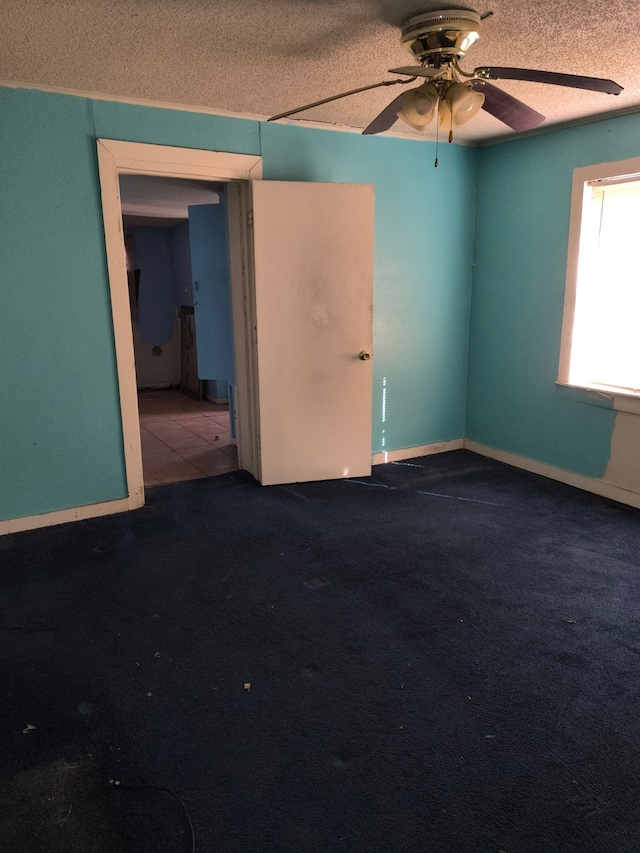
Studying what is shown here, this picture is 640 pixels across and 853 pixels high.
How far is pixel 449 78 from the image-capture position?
93.4 inches

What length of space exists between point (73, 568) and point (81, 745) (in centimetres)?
125

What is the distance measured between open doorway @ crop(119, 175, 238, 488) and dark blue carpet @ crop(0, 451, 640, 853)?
1433 millimetres

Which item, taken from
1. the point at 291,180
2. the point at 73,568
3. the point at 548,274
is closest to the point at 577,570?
the point at 548,274

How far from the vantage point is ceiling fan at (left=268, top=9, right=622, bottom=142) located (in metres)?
2.19

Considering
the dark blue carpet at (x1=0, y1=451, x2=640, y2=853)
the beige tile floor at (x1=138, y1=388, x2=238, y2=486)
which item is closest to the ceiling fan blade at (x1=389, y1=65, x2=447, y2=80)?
the dark blue carpet at (x1=0, y1=451, x2=640, y2=853)

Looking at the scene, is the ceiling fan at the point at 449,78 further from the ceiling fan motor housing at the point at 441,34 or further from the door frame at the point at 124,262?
the door frame at the point at 124,262

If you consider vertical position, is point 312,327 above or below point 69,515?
above

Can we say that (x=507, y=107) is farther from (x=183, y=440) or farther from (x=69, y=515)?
(x=183, y=440)

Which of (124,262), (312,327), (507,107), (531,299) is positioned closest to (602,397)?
(531,299)

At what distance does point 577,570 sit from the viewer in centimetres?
295

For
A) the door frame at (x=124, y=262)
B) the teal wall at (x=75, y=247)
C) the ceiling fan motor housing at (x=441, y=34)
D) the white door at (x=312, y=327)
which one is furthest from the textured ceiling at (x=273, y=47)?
the white door at (x=312, y=327)

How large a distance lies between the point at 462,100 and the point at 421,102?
0.52 ft

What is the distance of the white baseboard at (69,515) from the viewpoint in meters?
3.38

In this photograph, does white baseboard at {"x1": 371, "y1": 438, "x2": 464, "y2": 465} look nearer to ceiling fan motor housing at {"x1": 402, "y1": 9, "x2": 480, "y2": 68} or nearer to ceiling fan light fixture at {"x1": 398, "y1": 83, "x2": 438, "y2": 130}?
ceiling fan light fixture at {"x1": 398, "y1": 83, "x2": 438, "y2": 130}
